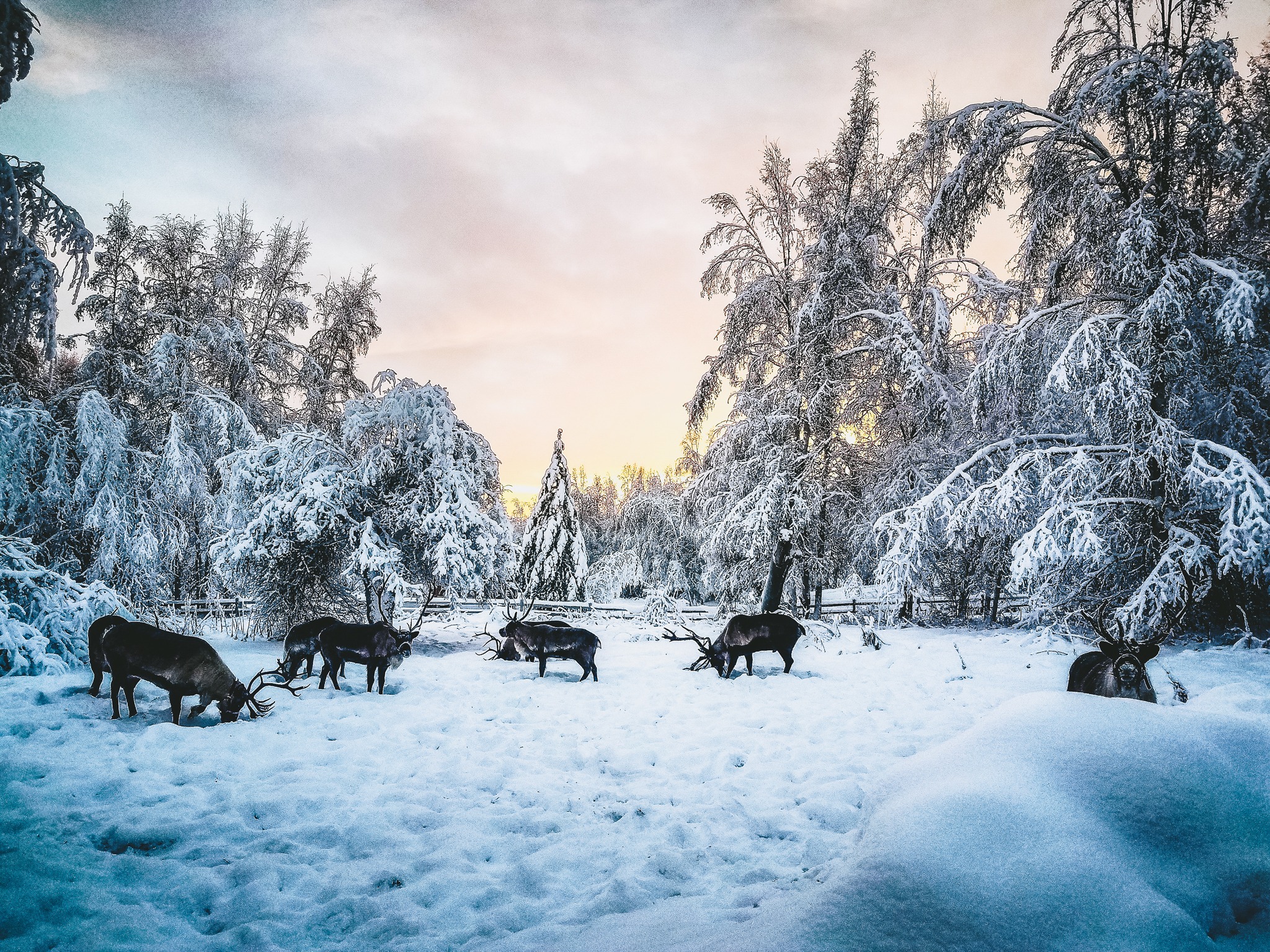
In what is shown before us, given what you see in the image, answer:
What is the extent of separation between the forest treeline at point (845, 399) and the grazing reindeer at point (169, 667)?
2181 millimetres

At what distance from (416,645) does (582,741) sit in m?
8.56

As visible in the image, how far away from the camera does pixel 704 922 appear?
285 centimetres

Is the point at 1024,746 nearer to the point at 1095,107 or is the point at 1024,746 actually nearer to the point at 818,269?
the point at 1095,107

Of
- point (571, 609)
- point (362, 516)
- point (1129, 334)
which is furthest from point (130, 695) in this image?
point (1129, 334)

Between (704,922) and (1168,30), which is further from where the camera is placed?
(1168,30)

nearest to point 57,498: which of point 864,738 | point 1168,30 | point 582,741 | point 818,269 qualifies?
point 582,741

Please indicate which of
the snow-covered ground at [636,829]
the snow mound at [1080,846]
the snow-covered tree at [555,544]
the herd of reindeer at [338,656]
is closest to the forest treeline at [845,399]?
the herd of reindeer at [338,656]

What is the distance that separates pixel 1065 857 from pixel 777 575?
11.4 metres

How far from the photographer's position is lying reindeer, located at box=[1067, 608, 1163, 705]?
5363 mm

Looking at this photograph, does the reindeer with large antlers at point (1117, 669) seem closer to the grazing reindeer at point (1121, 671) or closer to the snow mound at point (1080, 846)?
the grazing reindeer at point (1121, 671)

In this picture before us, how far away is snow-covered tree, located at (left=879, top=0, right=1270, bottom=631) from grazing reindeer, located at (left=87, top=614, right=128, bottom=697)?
11833 millimetres

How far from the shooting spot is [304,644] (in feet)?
27.1

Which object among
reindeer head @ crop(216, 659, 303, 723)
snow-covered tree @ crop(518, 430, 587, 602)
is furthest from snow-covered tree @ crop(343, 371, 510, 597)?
snow-covered tree @ crop(518, 430, 587, 602)

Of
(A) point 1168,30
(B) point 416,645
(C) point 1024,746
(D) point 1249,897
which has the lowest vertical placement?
(B) point 416,645
